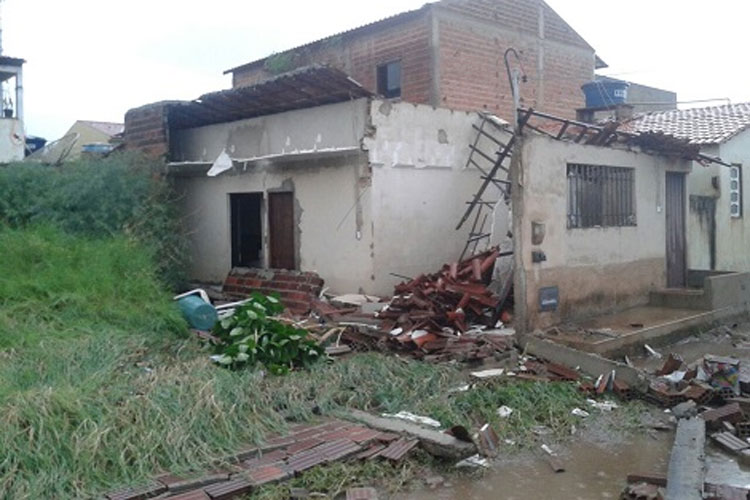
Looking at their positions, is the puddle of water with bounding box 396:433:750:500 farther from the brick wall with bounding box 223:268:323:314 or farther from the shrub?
the shrub

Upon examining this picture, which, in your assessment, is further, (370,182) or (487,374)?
(370,182)

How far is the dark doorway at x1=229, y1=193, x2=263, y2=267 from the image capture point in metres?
13.9

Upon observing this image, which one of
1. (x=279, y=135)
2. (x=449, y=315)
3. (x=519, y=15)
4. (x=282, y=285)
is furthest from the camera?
(x=519, y=15)

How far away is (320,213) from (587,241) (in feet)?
14.6

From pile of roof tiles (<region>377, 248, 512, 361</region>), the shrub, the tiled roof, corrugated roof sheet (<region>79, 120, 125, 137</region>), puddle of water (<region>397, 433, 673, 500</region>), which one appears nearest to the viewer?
puddle of water (<region>397, 433, 673, 500</region>)

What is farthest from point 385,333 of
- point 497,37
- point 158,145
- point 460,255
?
point 497,37

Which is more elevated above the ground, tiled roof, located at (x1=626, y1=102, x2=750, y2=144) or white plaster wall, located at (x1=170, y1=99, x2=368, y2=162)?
tiled roof, located at (x1=626, y1=102, x2=750, y2=144)

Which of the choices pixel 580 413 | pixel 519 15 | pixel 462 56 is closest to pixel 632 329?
pixel 580 413

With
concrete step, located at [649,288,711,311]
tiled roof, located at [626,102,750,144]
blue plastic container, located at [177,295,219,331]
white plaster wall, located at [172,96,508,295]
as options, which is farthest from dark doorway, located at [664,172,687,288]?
blue plastic container, located at [177,295,219,331]

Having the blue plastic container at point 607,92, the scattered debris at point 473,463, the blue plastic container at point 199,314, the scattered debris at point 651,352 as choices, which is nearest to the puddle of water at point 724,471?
the scattered debris at point 473,463

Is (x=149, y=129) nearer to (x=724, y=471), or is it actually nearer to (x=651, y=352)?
(x=651, y=352)

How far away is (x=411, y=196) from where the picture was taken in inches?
464

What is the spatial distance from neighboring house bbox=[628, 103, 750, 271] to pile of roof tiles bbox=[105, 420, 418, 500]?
37.5 ft

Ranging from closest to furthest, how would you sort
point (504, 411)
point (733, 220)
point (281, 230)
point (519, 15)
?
point (504, 411)
point (281, 230)
point (733, 220)
point (519, 15)
